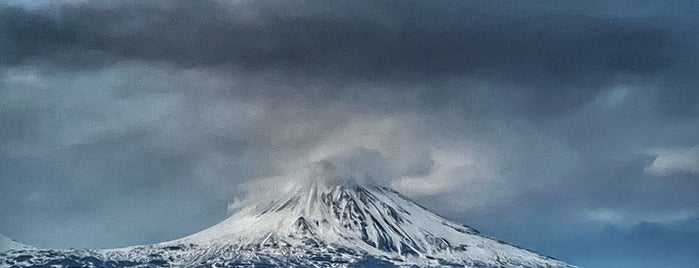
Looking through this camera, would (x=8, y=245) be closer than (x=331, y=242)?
Yes

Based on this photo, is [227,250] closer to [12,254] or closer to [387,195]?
[387,195]

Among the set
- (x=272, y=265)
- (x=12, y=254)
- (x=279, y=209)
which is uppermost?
(x=279, y=209)

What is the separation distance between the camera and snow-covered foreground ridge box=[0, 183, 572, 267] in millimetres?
156750

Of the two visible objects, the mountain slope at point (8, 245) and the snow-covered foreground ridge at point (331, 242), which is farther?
the snow-covered foreground ridge at point (331, 242)

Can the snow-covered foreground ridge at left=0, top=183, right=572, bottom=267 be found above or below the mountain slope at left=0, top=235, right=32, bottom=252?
above

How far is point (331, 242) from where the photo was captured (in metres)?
162

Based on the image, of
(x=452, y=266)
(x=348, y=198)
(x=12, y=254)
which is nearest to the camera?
(x=12, y=254)

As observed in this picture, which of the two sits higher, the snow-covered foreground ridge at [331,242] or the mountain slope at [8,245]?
the snow-covered foreground ridge at [331,242]

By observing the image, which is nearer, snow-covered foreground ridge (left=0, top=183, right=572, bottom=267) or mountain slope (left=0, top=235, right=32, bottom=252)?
mountain slope (left=0, top=235, right=32, bottom=252)

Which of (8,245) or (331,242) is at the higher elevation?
(331,242)

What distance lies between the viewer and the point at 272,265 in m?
156

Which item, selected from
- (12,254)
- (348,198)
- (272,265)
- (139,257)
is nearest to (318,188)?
(348,198)

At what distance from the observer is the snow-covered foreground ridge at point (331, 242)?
157m

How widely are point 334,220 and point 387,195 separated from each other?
10.2 m
